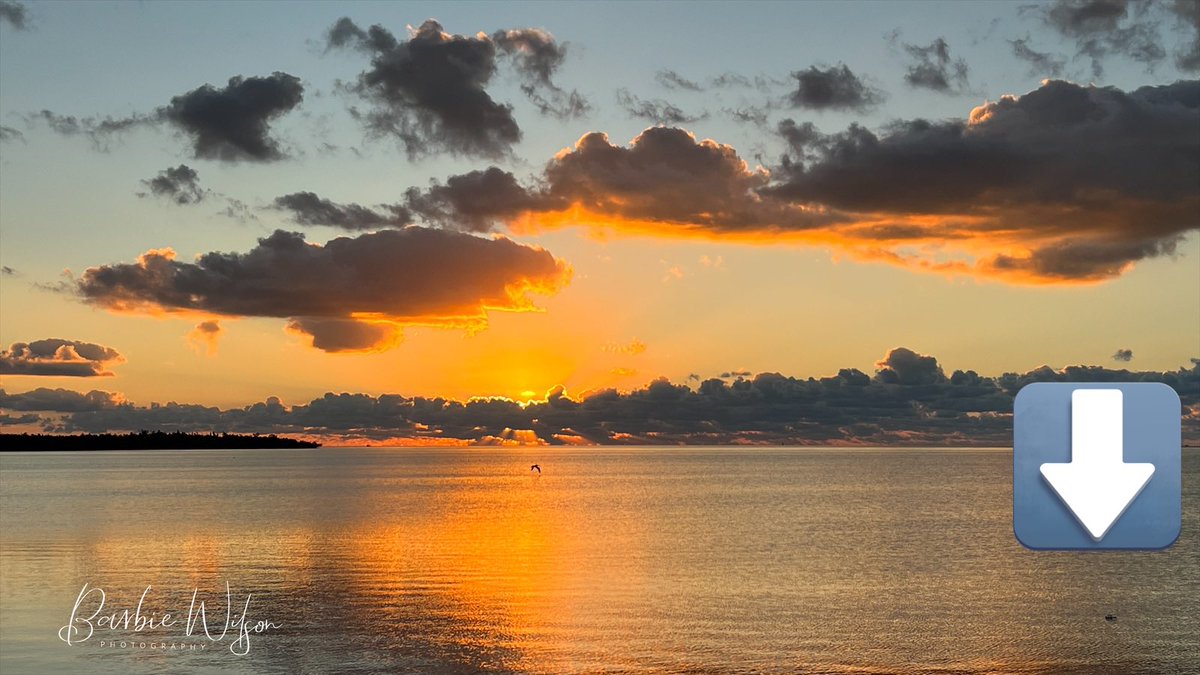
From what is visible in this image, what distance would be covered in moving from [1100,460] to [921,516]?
137 metres

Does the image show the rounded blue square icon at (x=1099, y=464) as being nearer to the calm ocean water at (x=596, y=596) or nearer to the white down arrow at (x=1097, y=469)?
the white down arrow at (x=1097, y=469)

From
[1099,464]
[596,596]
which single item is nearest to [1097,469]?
[1099,464]

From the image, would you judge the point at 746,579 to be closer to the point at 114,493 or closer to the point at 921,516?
the point at 921,516

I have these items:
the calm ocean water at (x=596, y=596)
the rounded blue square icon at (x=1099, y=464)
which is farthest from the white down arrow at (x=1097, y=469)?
the calm ocean water at (x=596, y=596)

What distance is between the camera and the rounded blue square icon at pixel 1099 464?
816 centimetres

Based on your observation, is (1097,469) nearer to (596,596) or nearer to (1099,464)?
(1099,464)

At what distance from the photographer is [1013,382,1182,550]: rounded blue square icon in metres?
8.16

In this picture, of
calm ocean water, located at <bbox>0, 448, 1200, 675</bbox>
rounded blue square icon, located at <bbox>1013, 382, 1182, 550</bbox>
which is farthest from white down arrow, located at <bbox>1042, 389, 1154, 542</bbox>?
calm ocean water, located at <bbox>0, 448, 1200, 675</bbox>

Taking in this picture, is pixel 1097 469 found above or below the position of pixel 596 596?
above

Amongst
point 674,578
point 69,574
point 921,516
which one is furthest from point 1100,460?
point 921,516

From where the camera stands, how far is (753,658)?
155 feet

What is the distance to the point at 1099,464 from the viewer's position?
8148 millimetres

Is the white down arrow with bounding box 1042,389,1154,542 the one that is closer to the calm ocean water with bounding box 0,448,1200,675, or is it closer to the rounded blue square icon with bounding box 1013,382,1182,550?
the rounded blue square icon with bounding box 1013,382,1182,550

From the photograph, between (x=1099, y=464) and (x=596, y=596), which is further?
(x=596, y=596)
